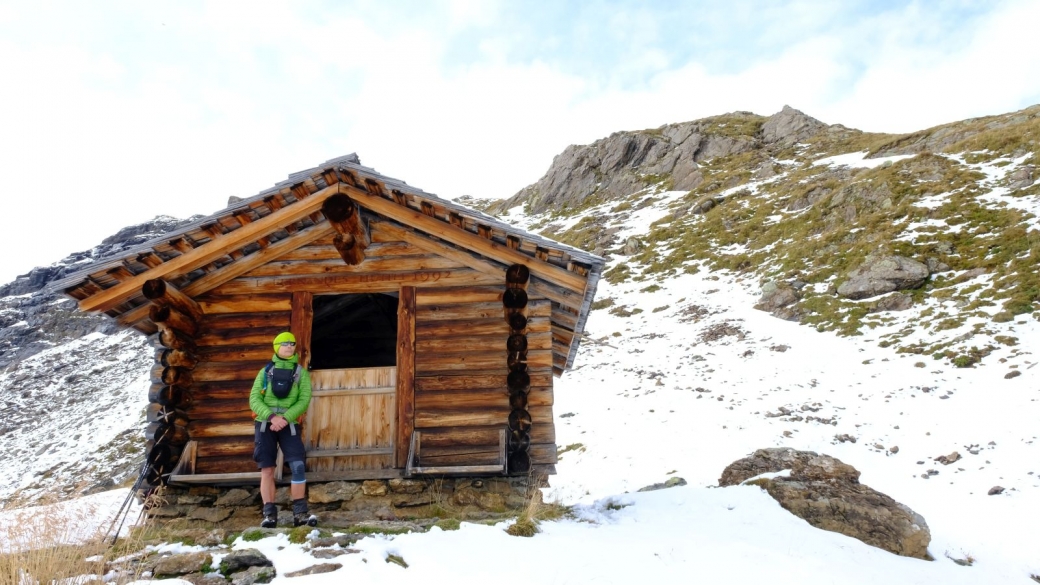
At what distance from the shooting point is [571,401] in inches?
876

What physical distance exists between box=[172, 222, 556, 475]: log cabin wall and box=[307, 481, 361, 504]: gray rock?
2.34 ft

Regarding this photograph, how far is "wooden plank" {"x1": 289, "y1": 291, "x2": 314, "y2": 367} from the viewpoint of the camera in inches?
330

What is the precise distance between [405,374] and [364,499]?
1.70 meters

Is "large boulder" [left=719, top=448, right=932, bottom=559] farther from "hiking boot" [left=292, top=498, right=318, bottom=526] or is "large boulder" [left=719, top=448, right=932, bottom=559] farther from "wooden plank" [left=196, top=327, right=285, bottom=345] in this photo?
"wooden plank" [left=196, top=327, right=285, bottom=345]

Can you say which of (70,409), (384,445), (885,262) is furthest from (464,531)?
(70,409)

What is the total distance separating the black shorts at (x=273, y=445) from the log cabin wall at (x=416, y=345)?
159cm

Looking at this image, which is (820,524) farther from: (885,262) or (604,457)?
(885,262)

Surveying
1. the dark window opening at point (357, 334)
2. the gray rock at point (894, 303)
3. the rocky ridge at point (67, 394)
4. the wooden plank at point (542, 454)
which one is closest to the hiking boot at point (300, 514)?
the wooden plank at point (542, 454)

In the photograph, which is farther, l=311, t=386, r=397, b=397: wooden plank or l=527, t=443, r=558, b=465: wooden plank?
l=311, t=386, r=397, b=397: wooden plank

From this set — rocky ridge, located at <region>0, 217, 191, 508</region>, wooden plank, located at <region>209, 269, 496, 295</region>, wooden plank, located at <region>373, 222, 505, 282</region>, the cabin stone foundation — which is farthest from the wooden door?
rocky ridge, located at <region>0, 217, 191, 508</region>

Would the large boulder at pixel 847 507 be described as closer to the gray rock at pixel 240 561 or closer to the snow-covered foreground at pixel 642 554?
the snow-covered foreground at pixel 642 554

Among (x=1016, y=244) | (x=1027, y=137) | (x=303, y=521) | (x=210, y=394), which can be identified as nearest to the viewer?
(x=303, y=521)

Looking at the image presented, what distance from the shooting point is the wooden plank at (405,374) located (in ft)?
26.2

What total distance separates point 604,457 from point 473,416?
29.4 feet
